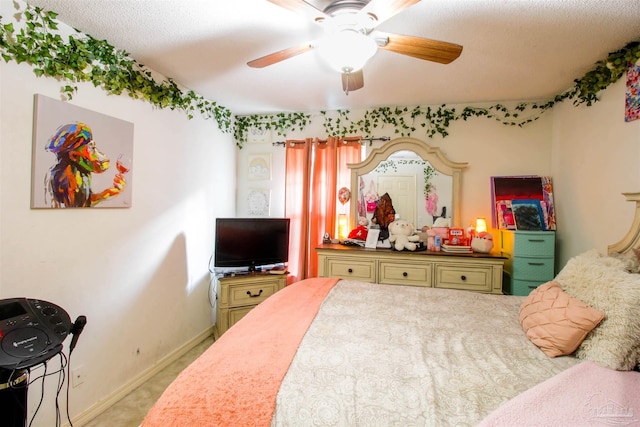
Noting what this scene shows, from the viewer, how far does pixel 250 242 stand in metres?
3.04

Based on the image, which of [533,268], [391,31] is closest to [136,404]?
[391,31]

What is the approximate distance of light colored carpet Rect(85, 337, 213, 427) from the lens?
6.19 ft

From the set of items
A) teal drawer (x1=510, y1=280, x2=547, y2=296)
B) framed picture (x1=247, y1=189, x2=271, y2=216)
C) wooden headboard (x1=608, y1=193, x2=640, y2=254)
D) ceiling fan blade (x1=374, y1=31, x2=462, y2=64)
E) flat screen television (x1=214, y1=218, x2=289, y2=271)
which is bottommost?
teal drawer (x1=510, y1=280, x2=547, y2=296)

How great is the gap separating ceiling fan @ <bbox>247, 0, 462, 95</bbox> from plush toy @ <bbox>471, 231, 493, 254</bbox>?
1.83 meters

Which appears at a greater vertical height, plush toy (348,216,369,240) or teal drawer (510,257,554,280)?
plush toy (348,216,369,240)

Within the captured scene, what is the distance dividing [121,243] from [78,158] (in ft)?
2.09

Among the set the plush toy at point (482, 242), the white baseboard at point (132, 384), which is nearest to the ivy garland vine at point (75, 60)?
the white baseboard at point (132, 384)

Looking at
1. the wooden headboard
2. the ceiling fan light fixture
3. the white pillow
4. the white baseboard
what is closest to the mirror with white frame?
the wooden headboard

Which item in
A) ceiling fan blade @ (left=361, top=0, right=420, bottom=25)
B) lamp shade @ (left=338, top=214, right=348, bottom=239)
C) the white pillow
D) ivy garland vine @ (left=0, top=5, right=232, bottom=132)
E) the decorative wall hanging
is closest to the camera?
the white pillow

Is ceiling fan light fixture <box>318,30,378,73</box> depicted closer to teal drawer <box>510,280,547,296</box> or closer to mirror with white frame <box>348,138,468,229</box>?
mirror with white frame <box>348,138,468,229</box>

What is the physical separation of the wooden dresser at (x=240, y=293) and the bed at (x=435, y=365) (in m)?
1.32

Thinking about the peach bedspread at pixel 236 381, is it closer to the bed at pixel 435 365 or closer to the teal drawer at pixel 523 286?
the bed at pixel 435 365

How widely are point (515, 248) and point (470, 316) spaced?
133 cm

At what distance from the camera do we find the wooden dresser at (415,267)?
2.62m
